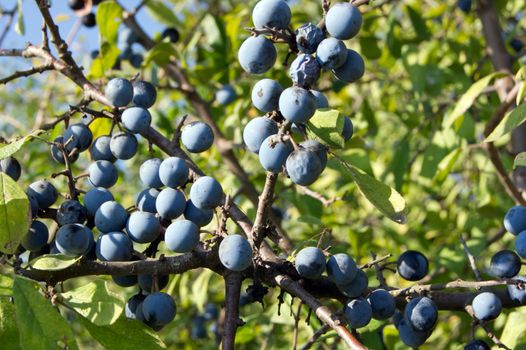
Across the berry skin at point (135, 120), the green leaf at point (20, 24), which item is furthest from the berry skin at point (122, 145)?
the green leaf at point (20, 24)

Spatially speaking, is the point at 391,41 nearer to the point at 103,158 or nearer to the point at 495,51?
the point at 495,51

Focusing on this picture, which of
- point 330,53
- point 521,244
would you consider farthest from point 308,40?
point 521,244

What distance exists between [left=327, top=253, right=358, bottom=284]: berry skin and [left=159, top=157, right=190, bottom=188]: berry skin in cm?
32

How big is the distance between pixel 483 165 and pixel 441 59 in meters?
0.58

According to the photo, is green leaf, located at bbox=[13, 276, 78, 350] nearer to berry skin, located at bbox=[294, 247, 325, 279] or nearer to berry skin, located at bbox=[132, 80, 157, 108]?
berry skin, located at bbox=[294, 247, 325, 279]

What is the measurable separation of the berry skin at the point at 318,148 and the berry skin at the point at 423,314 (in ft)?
1.29

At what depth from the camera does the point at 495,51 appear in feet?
8.64

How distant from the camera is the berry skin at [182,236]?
3.89ft

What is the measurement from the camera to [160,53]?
7.71ft

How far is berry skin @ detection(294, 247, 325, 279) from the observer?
121cm

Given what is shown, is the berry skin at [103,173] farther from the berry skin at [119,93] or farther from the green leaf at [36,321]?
the green leaf at [36,321]

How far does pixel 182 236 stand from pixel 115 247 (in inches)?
4.8

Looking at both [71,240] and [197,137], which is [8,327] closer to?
[71,240]

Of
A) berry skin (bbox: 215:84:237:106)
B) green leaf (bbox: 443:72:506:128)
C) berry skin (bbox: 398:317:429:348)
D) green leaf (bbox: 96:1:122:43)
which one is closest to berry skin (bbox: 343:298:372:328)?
berry skin (bbox: 398:317:429:348)
